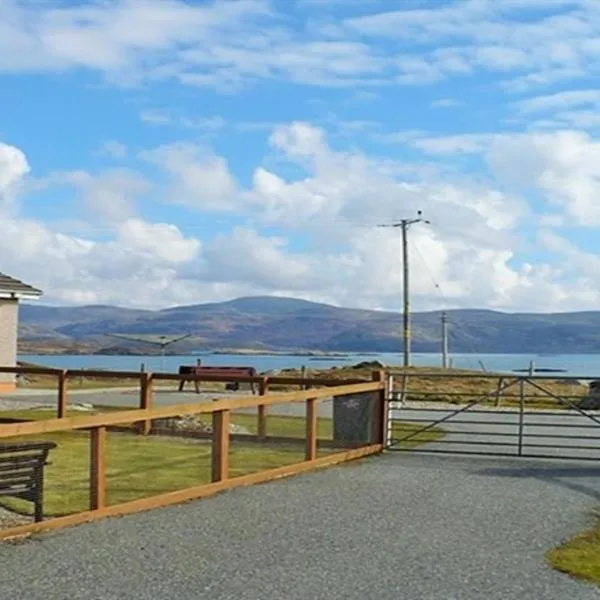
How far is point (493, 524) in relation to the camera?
11.2 metres

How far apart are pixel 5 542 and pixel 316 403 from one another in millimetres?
7005

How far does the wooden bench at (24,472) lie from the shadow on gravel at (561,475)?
6.72 metres

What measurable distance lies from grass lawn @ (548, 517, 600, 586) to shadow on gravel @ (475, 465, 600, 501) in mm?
3427

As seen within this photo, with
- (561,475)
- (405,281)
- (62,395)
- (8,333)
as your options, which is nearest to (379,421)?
(561,475)

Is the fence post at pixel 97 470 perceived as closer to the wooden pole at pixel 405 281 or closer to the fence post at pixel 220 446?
the fence post at pixel 220 446

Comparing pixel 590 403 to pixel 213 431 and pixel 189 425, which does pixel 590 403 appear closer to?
pixel 189 425

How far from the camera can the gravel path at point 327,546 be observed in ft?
27.0

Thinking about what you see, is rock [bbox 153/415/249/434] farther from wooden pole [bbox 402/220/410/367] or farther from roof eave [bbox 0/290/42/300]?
wooden pole [bbox 402/220/410/367]

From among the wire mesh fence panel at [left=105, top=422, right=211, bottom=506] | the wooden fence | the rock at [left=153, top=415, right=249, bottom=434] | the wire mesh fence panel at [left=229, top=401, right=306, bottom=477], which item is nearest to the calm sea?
the wooden fence

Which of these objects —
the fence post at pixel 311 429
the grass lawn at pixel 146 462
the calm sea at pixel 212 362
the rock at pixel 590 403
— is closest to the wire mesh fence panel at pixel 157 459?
the grass lawn at pixel 146 462

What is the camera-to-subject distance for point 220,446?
43.8 ft

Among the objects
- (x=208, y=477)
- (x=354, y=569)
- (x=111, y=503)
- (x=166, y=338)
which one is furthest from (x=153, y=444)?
(x=166, y=338)

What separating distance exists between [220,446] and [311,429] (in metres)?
2.74

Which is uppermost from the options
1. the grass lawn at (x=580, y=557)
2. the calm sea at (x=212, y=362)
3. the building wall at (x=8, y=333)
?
the building wall at (x=8, y=333)
